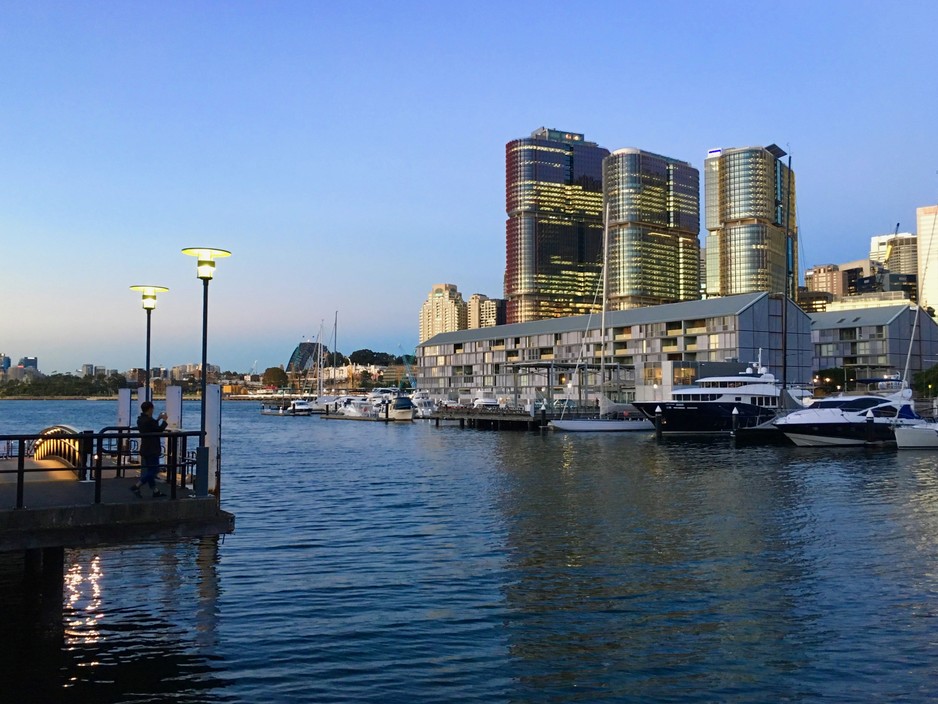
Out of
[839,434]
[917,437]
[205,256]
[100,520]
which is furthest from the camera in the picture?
[839,434]

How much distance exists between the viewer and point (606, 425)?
94.3 metres

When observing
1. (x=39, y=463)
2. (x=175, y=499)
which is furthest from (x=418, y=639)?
(x=39, y=463)

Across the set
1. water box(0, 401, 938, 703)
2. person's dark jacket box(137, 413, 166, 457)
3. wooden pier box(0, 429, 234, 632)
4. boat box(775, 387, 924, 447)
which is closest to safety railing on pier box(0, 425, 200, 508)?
wooden pier box(0, 429, 234, 632)

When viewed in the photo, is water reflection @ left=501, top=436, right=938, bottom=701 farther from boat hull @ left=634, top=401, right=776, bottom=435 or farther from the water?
boat hull @ left=634, top=401, right=776, bottom=435

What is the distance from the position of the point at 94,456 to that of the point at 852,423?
60.2m

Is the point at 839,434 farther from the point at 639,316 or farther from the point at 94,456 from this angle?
the point at 639,316

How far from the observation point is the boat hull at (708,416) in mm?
80312

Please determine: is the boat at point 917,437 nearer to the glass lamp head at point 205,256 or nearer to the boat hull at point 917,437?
the boat hull at point 917,437

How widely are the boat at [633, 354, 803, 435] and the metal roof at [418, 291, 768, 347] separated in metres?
41.1

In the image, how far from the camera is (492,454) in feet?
215

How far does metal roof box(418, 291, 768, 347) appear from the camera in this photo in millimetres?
127000

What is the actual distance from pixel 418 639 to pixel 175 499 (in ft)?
17.5

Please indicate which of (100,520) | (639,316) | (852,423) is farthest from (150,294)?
(639,316)

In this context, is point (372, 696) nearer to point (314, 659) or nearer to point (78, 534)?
point (314, 659)
